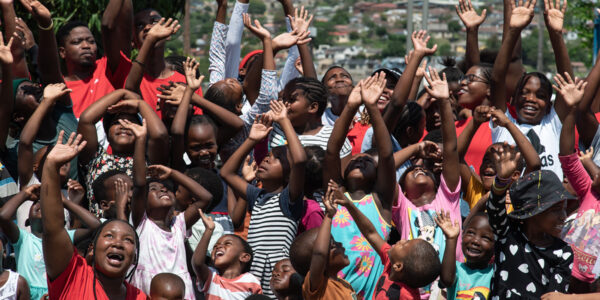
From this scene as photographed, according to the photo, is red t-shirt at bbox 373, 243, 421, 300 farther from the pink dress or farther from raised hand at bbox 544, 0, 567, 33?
raised hand at bbox 544, 0, 567, 33

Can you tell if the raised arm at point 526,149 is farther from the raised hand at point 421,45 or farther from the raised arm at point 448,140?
the raised hand at point 421,45

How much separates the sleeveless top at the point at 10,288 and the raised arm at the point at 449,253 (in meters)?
2.34

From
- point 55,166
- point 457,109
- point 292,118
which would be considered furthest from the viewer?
point 457,109

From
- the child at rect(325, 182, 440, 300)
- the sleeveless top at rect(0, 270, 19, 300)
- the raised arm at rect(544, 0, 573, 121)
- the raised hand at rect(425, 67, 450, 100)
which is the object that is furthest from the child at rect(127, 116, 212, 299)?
the raised arm at rect(544, 0, 573, 121)

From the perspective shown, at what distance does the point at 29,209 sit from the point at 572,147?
11.1 ft

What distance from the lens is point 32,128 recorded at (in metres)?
5.34

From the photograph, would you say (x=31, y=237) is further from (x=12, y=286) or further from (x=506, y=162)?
(x=506, y=162)

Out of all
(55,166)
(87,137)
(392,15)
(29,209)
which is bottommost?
(392,15)

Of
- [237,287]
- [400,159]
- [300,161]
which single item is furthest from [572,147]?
[237,287]

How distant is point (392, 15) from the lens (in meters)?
51.2

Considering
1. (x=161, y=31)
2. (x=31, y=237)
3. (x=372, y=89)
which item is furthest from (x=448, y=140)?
(x=31, y=237)

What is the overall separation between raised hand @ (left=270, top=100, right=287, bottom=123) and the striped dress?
0.47 metres

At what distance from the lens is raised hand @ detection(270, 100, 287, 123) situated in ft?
18.3

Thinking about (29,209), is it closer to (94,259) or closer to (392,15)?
(94,259)
